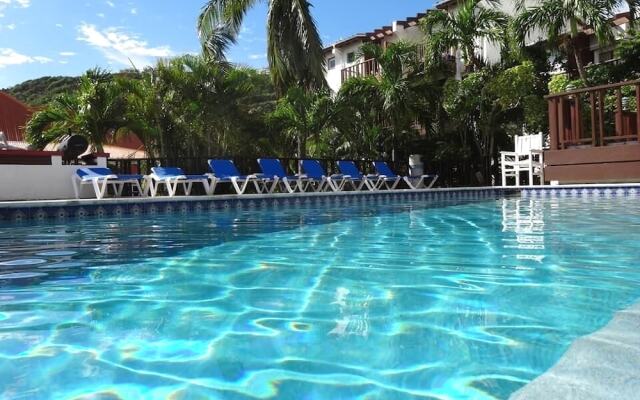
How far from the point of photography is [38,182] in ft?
36.3

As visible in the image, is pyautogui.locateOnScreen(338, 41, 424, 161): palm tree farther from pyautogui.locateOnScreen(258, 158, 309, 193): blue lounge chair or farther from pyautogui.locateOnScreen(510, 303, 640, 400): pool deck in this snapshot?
pyautogui.locateOnScreen(510, 303, 640, 400): pool deck

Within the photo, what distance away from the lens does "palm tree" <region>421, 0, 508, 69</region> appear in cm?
1573

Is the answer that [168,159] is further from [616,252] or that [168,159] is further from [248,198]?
[616,252]

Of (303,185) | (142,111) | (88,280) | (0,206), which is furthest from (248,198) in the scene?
(88,280)

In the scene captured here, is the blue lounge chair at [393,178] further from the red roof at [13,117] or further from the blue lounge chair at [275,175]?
the red roof at [13,117]

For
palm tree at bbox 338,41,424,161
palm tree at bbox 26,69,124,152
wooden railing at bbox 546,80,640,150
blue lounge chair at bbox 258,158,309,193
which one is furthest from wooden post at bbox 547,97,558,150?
palm tree at bbox 26,69,124,152

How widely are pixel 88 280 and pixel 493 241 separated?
339 centimetres

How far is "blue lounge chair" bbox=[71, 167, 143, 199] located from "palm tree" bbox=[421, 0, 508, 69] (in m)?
9.67

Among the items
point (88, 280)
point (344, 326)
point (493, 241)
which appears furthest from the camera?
point (493, 241)

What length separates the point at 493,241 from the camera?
481cm

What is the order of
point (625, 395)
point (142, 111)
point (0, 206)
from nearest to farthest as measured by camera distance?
point (625, 395), point (0, 206), point (142, 111)

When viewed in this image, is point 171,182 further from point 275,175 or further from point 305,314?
point 305,314

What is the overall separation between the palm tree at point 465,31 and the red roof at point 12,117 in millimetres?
13336

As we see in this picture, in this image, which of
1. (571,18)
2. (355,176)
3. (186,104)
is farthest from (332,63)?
(355,176)
